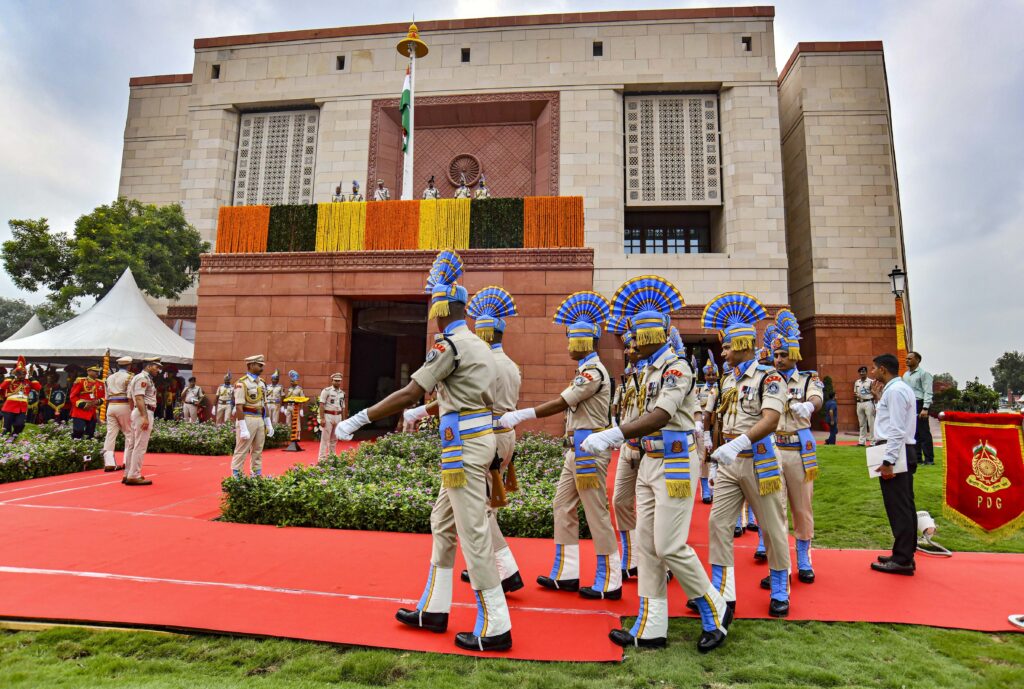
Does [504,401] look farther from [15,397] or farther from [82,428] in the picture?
[15,397]

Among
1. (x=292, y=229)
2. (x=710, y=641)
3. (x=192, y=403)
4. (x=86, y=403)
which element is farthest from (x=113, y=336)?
(x=710, y=641)

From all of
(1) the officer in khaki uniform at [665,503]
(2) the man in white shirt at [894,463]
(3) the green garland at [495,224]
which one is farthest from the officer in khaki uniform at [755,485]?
(3) the green garland at [495,224]

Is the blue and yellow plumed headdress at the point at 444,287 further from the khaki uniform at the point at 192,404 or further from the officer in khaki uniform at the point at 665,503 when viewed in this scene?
the khaki uniform at the point at 192,404

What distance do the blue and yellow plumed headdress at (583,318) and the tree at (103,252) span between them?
21.4 m

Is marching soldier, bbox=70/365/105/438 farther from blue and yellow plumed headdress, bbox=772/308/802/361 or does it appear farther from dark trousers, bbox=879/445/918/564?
dark trousers, bbox=879/445/918/564

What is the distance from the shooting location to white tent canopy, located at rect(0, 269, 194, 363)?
647 inches

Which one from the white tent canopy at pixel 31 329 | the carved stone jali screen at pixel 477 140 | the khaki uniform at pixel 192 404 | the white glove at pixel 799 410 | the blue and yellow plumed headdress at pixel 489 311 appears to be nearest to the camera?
the white glove at pixel 799 410

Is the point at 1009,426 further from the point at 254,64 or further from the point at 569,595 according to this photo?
the point at 254,64

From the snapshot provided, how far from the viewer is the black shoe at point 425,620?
11.9 feet

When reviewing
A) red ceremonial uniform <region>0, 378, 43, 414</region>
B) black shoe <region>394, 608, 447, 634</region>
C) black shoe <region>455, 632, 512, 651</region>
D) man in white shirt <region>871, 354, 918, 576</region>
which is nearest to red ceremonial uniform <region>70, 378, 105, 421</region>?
red ceremonial uniform <region>0, 378, 43, 414</region>

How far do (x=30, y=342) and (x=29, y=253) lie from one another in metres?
6.93

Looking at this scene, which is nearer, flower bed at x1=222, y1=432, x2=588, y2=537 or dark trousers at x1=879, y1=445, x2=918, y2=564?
dark trousers at x1=879, y1=445, x2=918, y2=564

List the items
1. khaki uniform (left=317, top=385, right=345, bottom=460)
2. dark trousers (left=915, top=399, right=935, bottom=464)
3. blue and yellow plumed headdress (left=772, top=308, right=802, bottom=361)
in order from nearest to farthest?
blue and yellow plumed headdress (left=772, top=308, right=802, bottom=361) → dark trousers (left=915, top=399, right=935, bottom=464) → khaki uniform (left=317, top=385, right=345, bottom=460)

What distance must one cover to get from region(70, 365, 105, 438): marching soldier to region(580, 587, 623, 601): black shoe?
12117 mm
